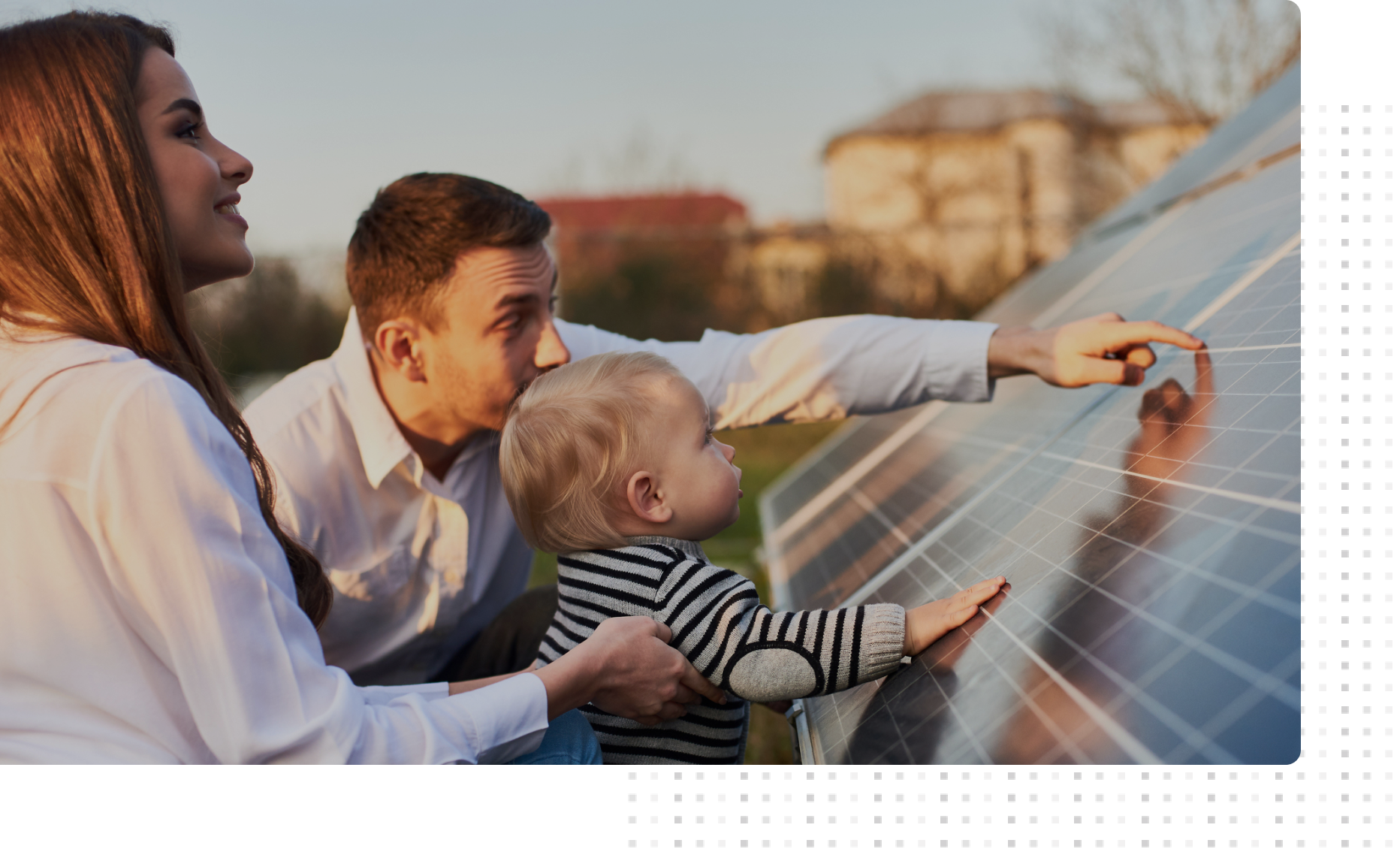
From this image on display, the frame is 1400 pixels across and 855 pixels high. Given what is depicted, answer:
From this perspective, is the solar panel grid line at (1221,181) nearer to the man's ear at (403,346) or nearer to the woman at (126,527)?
the man's ear at (403,346)

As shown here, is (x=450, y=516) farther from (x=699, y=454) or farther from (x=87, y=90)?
(x=87, y=90)

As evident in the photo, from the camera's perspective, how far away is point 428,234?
2.53 meters

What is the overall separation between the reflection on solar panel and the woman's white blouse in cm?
69

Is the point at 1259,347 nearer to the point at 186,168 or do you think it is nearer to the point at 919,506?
the point at 919,506

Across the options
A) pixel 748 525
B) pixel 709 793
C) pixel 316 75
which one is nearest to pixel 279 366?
pixel 748 525

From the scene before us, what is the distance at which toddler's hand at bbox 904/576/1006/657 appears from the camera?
4.92 feet

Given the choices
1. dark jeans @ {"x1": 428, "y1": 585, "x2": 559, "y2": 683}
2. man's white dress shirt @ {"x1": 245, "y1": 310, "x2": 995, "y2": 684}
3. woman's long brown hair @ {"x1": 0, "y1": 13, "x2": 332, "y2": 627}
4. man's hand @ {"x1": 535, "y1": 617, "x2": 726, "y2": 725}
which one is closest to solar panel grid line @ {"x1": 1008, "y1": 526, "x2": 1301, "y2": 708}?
man's hand @ {"x1": 535, "y1": 617, "x2": 726, "y2": 725}

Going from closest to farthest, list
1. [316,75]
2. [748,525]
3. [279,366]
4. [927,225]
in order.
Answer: [316,75] → [748,525] → [279,366] → [927,225]

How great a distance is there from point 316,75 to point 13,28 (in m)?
2.04

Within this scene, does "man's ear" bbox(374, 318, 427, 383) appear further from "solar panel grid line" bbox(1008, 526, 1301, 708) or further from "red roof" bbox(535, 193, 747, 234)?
"red roof" bbox(535, 193, 747, 234)

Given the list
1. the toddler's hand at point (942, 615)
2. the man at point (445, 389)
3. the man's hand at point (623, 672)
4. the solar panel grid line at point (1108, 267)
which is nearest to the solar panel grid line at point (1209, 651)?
the toddler's hand at point (942, 615)

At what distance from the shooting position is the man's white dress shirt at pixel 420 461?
2.43 metres

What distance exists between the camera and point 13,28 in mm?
1570

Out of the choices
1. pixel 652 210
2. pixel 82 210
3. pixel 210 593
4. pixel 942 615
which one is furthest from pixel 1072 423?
pixel 652 210
